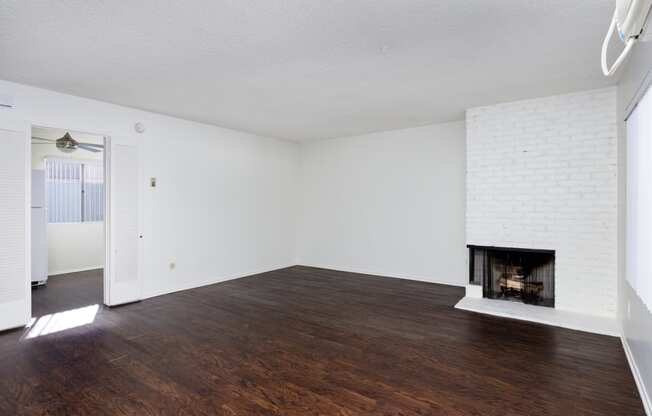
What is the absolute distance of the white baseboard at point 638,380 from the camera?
7.12 ft

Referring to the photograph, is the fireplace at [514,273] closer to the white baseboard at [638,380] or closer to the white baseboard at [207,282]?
the white baseboard at [638,380]

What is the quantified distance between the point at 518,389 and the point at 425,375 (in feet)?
2.05

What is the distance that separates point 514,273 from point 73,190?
7.74 m

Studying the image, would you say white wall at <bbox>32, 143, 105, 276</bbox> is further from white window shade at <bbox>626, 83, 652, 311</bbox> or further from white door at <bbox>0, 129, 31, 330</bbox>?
white window shade at <bbox>626, 83, 652, 311</bbox>

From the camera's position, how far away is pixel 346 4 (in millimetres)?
2205

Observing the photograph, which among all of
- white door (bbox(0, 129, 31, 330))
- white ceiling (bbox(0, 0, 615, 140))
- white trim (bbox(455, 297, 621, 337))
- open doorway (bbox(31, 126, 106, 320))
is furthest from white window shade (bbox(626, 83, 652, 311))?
open doorway (bbox(31, 126, 106, 320))

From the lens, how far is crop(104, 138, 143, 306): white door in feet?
14.5

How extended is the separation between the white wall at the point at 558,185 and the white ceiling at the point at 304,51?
0.31m

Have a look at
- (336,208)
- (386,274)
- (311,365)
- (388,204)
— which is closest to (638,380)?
(311,365)

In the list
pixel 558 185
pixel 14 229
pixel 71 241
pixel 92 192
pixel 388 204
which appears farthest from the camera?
pixel 92 192

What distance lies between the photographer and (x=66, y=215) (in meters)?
6.63

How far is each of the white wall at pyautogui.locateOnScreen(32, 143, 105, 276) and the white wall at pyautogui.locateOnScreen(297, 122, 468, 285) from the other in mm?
4022

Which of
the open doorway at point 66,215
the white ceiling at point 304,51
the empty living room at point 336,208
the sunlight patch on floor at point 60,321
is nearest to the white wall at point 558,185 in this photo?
the empty living room at point 336,208

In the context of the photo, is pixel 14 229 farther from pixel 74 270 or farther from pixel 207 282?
pixel 74 270
